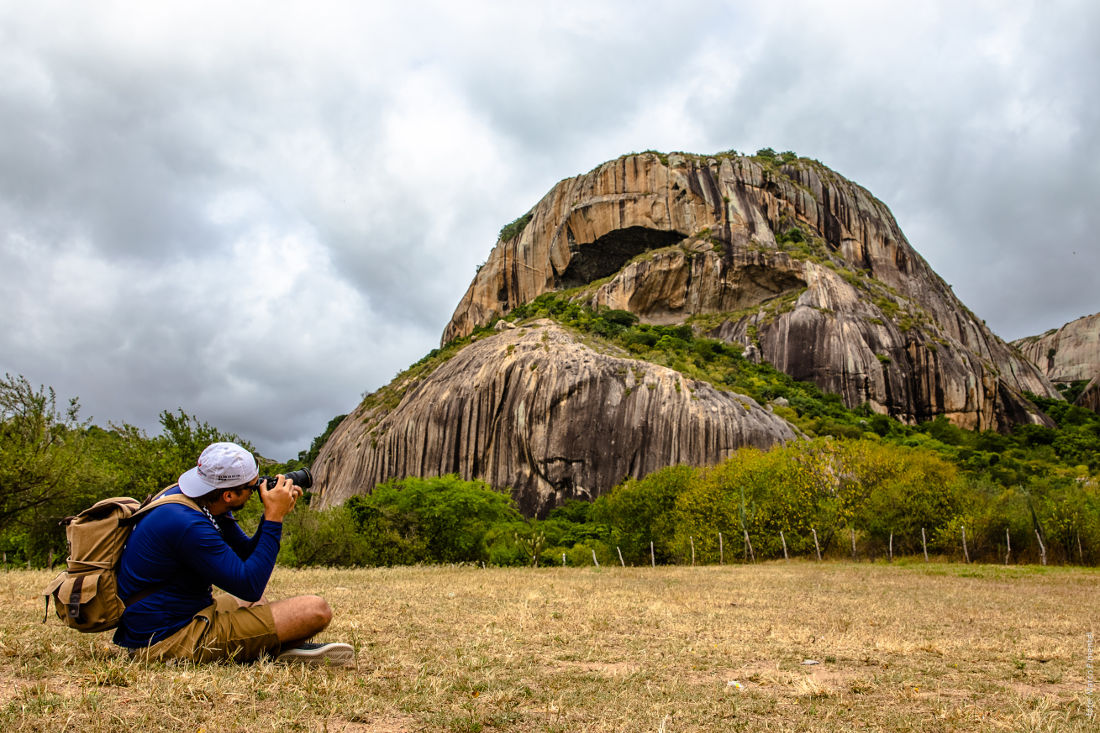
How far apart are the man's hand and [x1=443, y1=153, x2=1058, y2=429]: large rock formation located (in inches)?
2733

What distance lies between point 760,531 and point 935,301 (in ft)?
248

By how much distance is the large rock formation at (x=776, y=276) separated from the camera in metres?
70.6

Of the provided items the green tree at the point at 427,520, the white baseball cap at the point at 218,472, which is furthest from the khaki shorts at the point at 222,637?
the green tree at the point at 427,520

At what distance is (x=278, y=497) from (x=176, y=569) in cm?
76

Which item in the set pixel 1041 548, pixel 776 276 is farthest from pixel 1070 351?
pixel 1041 548

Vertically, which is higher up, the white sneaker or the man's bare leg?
the man's bare leg

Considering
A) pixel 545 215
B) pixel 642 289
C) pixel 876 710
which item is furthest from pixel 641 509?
pixel 545 215

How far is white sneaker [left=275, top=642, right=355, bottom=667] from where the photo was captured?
515 cm

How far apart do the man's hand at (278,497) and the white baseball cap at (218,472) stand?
20cm

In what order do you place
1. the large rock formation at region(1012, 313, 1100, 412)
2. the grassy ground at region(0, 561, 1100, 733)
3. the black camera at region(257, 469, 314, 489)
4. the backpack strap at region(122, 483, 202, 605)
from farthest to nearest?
the large rock formation at region(1012, 313, 1100, 412)
the black camera at region(257, 469, 314, 489)
the backpack strap at region(122, 483, 202, 605)
the grassy ground at region(0, 561, 1100, 733)

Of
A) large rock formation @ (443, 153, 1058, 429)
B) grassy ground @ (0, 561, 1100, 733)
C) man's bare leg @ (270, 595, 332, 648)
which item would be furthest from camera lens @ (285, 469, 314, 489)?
large rock formation @ (443, 153, 1058, 429)

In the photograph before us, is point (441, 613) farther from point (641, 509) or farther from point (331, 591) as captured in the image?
point (641, 509)

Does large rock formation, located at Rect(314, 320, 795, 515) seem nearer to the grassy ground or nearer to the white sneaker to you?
the grassy ground

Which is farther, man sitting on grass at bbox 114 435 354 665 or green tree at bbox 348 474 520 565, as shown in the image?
green tree at bbox 348 474 520 565
